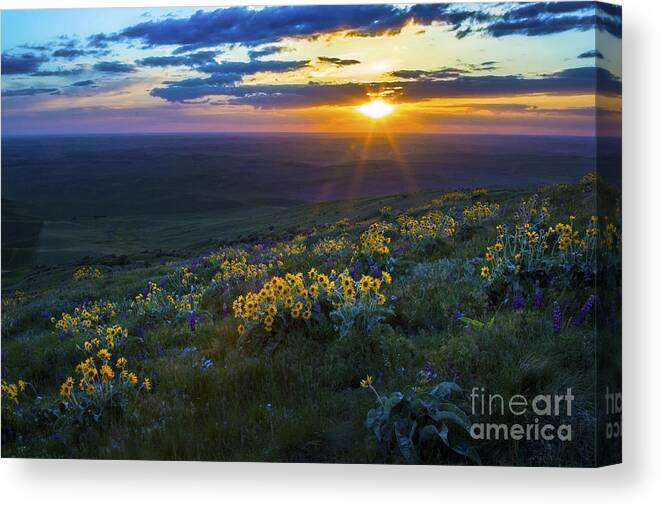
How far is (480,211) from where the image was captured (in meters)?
10.2

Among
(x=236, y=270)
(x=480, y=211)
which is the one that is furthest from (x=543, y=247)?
(x=236, y=270)

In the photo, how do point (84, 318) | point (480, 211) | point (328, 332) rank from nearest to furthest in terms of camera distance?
1. point (328, 332)
2. point (480, 211)
3. point (84, 318)

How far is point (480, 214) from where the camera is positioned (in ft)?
33.5

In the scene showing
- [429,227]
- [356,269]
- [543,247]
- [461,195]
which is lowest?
[356,269]

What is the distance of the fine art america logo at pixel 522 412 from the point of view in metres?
8.88

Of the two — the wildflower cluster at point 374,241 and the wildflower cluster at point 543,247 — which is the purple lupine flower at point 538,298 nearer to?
the wildflower cluster at point 543,247

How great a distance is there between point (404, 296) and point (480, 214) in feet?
4.98

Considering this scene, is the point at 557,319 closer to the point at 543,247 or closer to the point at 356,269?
the point at 543,247

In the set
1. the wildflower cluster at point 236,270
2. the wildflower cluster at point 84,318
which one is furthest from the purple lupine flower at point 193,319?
the wildflower cluster at point 84,318

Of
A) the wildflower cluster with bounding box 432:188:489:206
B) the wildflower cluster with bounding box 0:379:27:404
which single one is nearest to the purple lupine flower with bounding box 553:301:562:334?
the wildflower cluster with bounding box 432:188:489:206

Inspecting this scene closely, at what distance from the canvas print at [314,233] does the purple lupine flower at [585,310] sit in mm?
24

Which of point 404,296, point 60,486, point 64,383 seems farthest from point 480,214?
point 60,486

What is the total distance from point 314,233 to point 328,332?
1.48 m

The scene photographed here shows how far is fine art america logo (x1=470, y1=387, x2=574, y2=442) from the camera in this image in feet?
29.1
